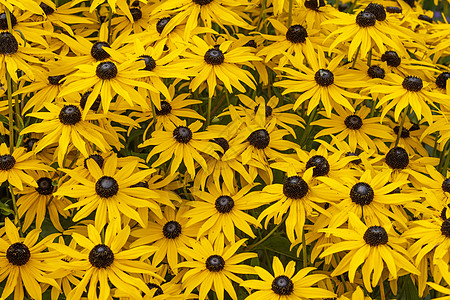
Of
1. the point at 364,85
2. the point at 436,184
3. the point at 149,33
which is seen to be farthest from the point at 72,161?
the point at 436,184

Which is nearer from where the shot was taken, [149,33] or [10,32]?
[10,32]

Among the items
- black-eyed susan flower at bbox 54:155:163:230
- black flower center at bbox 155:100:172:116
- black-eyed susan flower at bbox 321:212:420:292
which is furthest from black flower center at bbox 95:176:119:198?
black-eyed susan flower at bbox 321:212:420:292

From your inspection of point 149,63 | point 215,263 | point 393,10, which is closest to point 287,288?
point 215,263

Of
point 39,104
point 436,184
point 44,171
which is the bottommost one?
point 44,171

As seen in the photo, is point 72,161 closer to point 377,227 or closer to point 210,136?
point 210,136

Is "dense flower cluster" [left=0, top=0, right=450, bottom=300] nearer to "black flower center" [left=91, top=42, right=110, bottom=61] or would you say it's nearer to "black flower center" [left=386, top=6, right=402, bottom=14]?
"black flower center" [left=91, top=42, right=110, bottom=61]

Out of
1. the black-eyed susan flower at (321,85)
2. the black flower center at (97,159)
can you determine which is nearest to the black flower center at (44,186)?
the black flower center at (97,159)

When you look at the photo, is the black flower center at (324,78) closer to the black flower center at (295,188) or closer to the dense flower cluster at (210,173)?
the dense flower cluster at (210,173)

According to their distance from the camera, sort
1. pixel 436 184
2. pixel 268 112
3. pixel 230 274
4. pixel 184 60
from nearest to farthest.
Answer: pixel 230 274 → pixel 436 184 → pixel 184 60 → pixel 268 112
